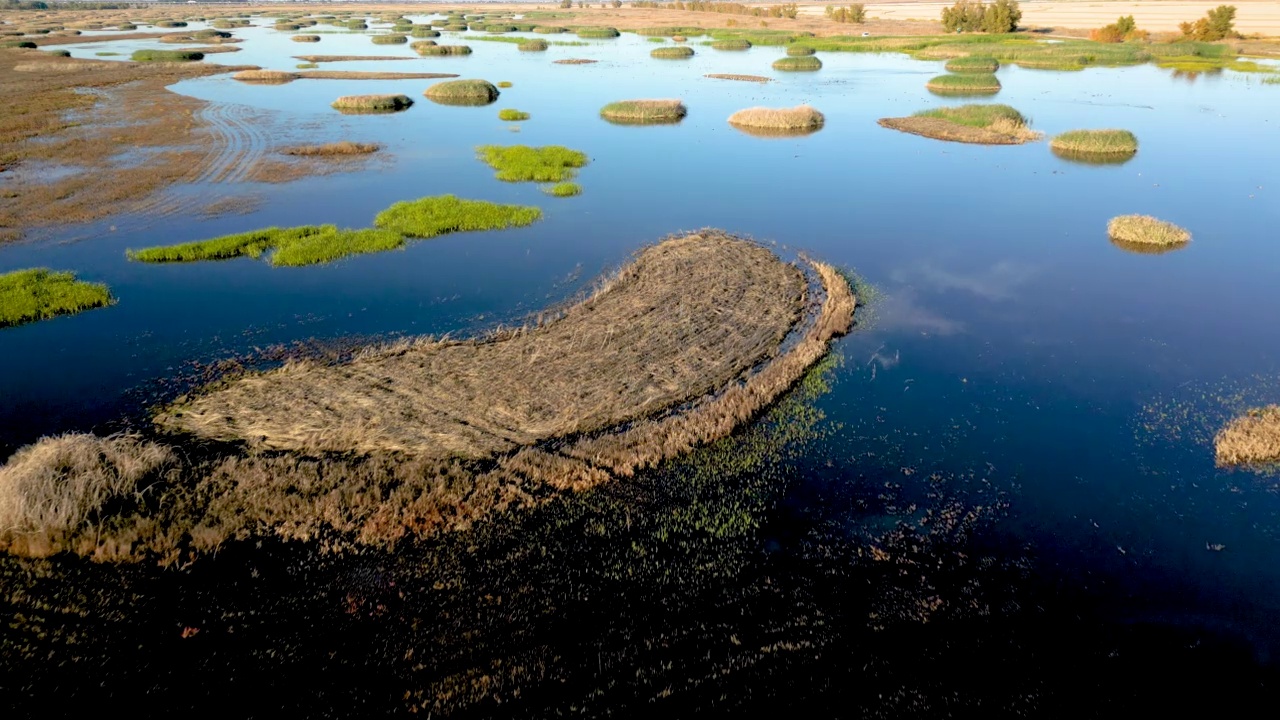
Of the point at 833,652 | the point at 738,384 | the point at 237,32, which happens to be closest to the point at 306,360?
the point at 738,384

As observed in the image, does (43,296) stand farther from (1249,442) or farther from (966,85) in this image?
(966,85)

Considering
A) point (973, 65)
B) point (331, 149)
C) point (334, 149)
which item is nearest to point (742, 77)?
point (973, 65)

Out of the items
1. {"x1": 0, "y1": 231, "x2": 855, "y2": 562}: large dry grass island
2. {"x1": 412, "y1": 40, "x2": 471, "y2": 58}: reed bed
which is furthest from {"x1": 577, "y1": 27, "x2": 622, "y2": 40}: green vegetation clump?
{"x1": 0, "y1": 231, "x2": 855, "y2": 562}: large dry grass island

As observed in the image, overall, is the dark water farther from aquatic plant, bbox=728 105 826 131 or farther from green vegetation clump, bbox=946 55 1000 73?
green vegetation clump, bbox=946 55 1000 73

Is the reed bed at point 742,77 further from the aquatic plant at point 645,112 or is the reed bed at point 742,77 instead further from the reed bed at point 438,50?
the reed bed at point 438,50

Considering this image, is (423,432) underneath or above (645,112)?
underneath

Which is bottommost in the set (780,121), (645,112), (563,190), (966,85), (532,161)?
(563,190)

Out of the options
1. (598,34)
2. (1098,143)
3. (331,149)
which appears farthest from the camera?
(598,34)
